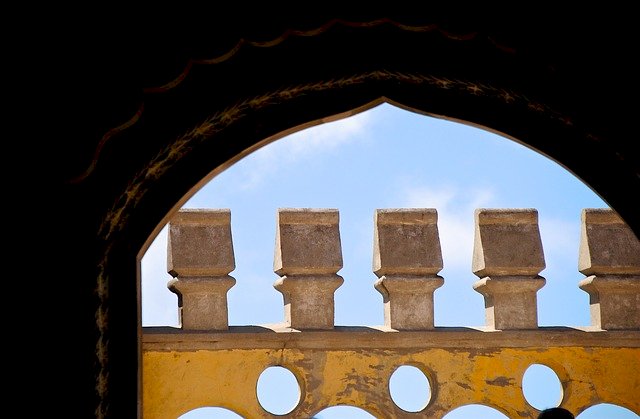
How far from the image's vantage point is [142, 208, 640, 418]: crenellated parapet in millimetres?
7031

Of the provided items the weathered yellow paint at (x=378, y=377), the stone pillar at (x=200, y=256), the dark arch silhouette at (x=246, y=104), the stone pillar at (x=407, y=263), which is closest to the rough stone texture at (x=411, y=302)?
the stone pillar at (x=407, y=263)

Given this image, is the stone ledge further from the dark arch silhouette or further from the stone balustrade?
the dark arch silhouette

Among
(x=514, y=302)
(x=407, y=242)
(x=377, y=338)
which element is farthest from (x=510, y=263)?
(x=377, y=338)

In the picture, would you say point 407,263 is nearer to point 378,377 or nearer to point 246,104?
point 378,377

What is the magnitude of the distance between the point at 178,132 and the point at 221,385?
372 centimetres

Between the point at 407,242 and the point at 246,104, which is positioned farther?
the point at 407,242

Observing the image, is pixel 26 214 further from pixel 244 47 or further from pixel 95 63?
pixel 244 47

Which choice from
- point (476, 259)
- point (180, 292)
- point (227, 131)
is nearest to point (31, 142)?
point (227, 131)

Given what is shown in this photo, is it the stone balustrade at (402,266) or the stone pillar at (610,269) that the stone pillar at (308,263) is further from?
the stone pillar at (610,269)

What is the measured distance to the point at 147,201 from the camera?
12.0 ft

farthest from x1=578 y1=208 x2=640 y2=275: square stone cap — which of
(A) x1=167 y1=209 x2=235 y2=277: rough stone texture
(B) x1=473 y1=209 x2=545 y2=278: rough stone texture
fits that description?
(A) x1=167 y1=209 x2=235 y2=277: rough stone texture

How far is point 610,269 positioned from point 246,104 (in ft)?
14.0

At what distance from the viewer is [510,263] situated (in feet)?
23.9

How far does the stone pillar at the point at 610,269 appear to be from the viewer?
7445 mm
